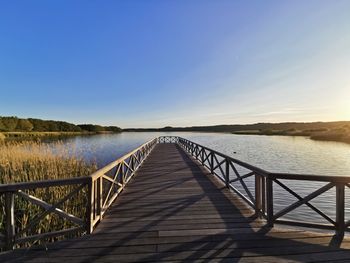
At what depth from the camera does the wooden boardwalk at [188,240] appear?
293 cm

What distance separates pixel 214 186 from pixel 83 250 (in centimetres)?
449

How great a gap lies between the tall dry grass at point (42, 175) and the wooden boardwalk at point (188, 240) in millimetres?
1325

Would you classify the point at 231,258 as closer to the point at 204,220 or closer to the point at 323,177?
→ the point at 204,220

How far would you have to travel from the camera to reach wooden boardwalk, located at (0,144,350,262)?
9.62ft

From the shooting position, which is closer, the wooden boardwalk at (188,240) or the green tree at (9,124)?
the wooden boardwalk at (188,240)

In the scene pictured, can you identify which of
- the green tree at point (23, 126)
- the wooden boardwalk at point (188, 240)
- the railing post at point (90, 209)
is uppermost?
the green tree at point (23, 126)

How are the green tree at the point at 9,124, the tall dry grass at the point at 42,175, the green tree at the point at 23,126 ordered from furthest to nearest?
the green tree at the point at 23,126 → the green tree at the point at 9,124 → the tall dry grass at the point at 42,175

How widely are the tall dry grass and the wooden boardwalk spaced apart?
1.33m

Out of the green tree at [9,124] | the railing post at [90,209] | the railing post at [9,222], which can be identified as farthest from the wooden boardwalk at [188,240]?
the green tree at [9,124]

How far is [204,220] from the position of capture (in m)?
4.23

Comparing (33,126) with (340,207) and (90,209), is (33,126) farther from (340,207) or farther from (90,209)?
(340,207)

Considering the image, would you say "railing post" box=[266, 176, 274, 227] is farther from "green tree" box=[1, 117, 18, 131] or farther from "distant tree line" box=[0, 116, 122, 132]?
"green tree" box=[1, 117, 18, 131]

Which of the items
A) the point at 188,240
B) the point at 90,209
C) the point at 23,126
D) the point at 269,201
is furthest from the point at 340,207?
the point at 23,126

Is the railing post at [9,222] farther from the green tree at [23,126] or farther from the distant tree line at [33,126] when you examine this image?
the green tree at [23,126]
